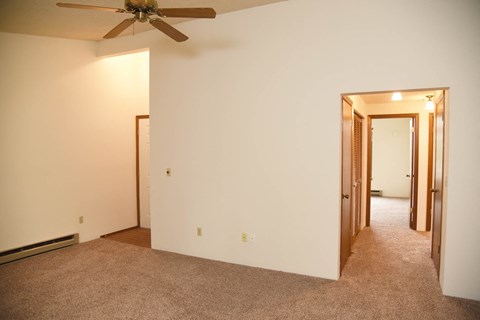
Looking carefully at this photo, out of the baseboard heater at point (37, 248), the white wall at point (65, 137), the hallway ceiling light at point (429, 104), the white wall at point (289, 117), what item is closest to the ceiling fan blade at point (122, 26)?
the white wall at point (289, 117)

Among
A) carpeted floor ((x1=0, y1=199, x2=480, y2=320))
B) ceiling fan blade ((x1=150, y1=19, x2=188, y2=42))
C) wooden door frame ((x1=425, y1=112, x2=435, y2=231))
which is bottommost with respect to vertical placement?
carpeted floor ((x1=0, y1=199, x2=480, y2=320))

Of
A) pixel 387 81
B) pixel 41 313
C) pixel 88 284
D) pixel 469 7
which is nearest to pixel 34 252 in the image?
pixel 88 284

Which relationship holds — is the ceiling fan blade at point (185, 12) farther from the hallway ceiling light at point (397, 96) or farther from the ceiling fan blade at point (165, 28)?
the hallway ceiling light at point (397, 96)

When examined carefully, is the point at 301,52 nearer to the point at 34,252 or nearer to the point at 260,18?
the point at 260,18

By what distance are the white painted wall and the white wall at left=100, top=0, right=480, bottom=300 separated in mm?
6342

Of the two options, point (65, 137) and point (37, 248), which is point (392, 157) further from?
point (37, 248)

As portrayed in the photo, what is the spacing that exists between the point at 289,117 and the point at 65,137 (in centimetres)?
322

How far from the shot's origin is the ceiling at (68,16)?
320cm

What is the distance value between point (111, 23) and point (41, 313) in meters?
3.19

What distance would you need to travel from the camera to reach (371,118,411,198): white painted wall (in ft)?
28.8

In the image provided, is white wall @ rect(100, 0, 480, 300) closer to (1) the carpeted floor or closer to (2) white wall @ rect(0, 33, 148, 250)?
(1) the carpeted floor

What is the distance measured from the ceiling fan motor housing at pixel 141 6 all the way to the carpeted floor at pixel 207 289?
2403 mm

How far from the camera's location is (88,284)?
3246 millimetres

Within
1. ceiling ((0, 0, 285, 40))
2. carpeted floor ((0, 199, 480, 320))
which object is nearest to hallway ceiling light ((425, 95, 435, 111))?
carpeted floor ((0, 199, 480, 320))
